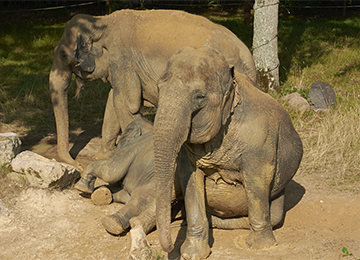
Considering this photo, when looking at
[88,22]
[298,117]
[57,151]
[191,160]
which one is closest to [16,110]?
[57,151]

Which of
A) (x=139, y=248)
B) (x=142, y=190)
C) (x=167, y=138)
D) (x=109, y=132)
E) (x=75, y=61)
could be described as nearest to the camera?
(x=167, y=138)

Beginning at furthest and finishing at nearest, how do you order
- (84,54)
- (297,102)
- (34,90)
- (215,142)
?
(34,90)
(297,102)
(84,54)
(215,142)

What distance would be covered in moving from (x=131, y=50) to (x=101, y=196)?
1.78 metres

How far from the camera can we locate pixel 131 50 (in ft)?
19.5

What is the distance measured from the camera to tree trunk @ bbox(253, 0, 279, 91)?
8552mm

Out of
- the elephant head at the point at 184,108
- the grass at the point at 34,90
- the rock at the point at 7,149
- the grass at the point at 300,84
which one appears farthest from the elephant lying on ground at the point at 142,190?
the grass at the point at 34,90

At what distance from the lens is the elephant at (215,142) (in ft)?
10.8

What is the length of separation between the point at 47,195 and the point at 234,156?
250 centimetres

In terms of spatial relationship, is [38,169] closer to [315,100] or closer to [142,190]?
[142,190]

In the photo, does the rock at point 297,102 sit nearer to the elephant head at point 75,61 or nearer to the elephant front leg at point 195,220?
the elephant head at point 75,61

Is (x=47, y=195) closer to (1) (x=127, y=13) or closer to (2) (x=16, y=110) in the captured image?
(1) (x=127, y=13)

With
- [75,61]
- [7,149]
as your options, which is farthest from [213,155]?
[75,61]

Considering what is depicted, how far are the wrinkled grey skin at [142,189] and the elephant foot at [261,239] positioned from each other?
0.28m

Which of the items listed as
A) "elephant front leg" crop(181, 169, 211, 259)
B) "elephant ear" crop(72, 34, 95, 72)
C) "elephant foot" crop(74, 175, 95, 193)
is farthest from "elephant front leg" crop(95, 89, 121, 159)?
"elephant front leg" crop(181, 169, 211, 259)
